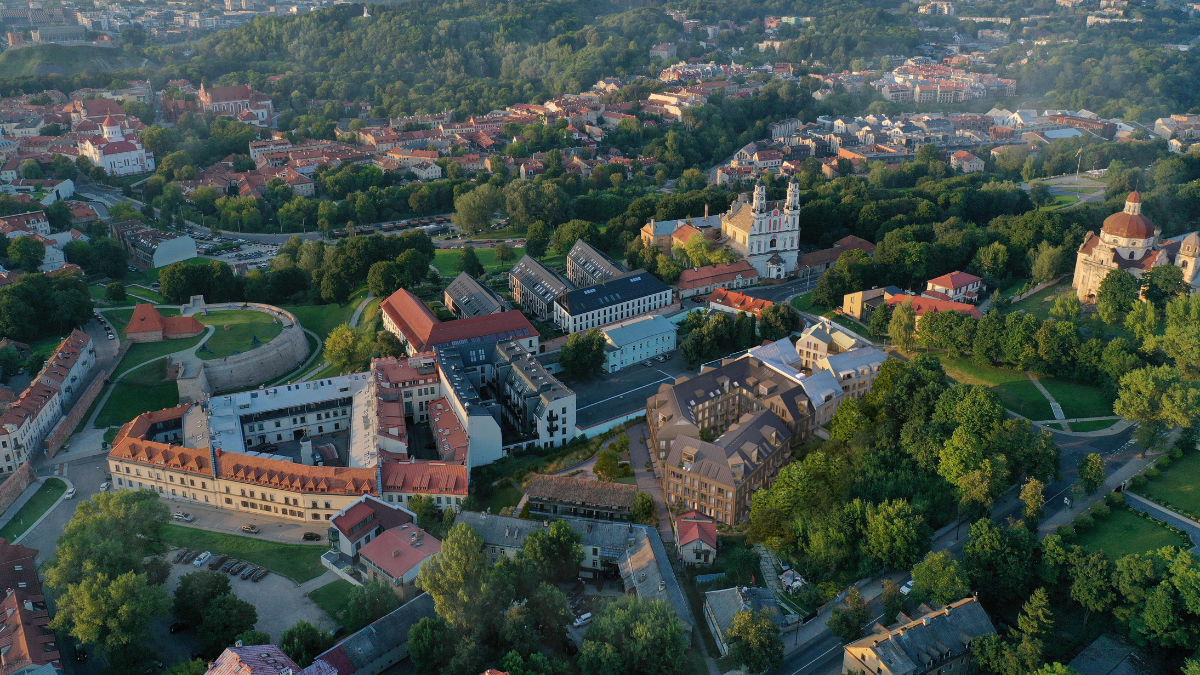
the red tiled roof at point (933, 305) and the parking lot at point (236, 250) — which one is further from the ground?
the red tiled roof at point (933, 305)

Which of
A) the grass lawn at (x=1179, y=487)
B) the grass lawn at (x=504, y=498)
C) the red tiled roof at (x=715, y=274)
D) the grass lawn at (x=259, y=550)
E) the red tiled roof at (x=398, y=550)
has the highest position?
the red tiled roof at (x=715, y=274)

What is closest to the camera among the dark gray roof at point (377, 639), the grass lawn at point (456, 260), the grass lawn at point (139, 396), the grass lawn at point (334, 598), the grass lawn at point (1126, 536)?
the dark gray roof at point (377, 639)

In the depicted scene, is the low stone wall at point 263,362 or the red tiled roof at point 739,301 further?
the red tiled roof at point 739,301

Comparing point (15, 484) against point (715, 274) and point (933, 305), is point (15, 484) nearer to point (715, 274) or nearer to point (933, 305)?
point (715, 274)

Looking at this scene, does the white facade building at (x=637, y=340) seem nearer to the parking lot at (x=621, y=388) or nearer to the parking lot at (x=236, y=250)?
the parking lot at (x=621, y=388)

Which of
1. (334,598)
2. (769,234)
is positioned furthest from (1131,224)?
(334,598)

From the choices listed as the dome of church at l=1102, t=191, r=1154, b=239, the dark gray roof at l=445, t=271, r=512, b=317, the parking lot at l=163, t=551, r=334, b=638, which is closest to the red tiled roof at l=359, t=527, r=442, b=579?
the parking lot at l=163, t=551, r=334, b=638

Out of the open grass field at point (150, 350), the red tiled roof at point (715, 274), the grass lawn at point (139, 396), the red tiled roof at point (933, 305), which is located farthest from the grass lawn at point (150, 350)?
the red tiled roof at point (933, 305)
